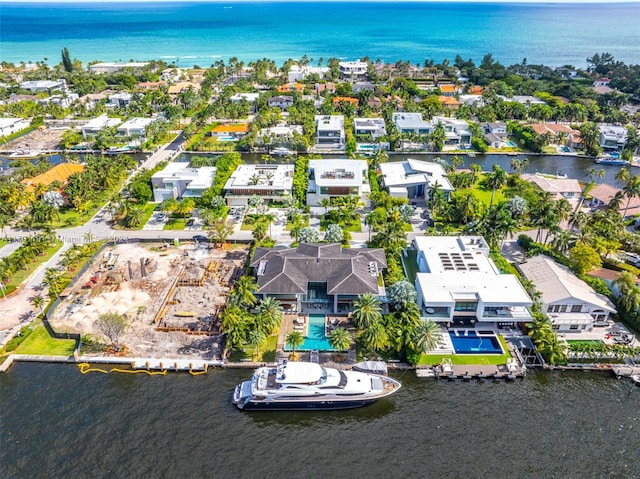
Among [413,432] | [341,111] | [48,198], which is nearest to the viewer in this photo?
[413,432]

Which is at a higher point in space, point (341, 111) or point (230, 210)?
point (341, 111)

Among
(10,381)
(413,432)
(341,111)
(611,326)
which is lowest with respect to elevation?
(413,432)

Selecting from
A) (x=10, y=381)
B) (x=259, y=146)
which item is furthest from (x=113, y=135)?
(x=10, y=381)

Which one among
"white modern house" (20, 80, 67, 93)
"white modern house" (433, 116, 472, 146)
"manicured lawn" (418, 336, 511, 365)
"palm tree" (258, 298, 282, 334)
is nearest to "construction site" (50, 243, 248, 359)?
"palm tree" (258, 298, 282, 334)

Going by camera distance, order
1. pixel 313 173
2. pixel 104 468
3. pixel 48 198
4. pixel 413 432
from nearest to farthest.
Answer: pixel 104 468
pixel 413 432
pixel 48 198
pixel 313 173

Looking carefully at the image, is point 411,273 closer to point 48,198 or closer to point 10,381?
point 10,381

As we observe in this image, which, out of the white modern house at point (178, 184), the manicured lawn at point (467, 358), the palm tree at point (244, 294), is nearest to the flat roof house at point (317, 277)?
the palm tree at point (244, 294)

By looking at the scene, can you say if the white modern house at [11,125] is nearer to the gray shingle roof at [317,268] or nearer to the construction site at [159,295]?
the construction site at [159,295]
